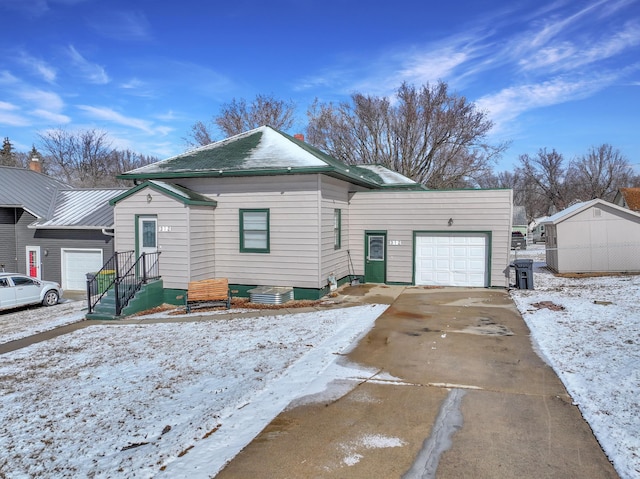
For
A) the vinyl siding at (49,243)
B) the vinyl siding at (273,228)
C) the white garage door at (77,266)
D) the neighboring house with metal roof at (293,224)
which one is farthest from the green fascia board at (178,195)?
the white garage door at (77,266)

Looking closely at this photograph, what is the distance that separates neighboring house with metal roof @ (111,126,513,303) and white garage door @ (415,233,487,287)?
0.11 ft

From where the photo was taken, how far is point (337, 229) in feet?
49.8

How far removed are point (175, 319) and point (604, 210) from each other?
17.7m

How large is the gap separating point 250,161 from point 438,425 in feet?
35.0

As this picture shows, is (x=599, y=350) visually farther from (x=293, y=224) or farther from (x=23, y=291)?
(x=23, y=291)

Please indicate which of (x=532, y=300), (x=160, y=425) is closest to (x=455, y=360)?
(x=160, y=425)

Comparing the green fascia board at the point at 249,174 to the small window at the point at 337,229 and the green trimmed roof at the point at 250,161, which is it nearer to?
the green trimmed roof at the point at 250,161

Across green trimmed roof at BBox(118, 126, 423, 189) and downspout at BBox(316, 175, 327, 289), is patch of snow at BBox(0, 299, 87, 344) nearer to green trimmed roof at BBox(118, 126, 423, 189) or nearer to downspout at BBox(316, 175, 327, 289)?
green trimmed roof at BBox(118, 126, 423, 189)

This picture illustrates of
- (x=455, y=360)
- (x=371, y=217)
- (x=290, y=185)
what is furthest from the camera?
(x=371, y=217)

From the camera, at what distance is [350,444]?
15.6ft

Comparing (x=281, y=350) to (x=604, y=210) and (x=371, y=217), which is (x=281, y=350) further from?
(x=604, y=210)

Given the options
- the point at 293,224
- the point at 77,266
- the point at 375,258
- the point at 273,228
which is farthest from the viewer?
the point at 77,266

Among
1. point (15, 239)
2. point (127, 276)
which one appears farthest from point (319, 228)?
point (15, 239)

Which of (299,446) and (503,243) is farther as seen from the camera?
(503,243)
